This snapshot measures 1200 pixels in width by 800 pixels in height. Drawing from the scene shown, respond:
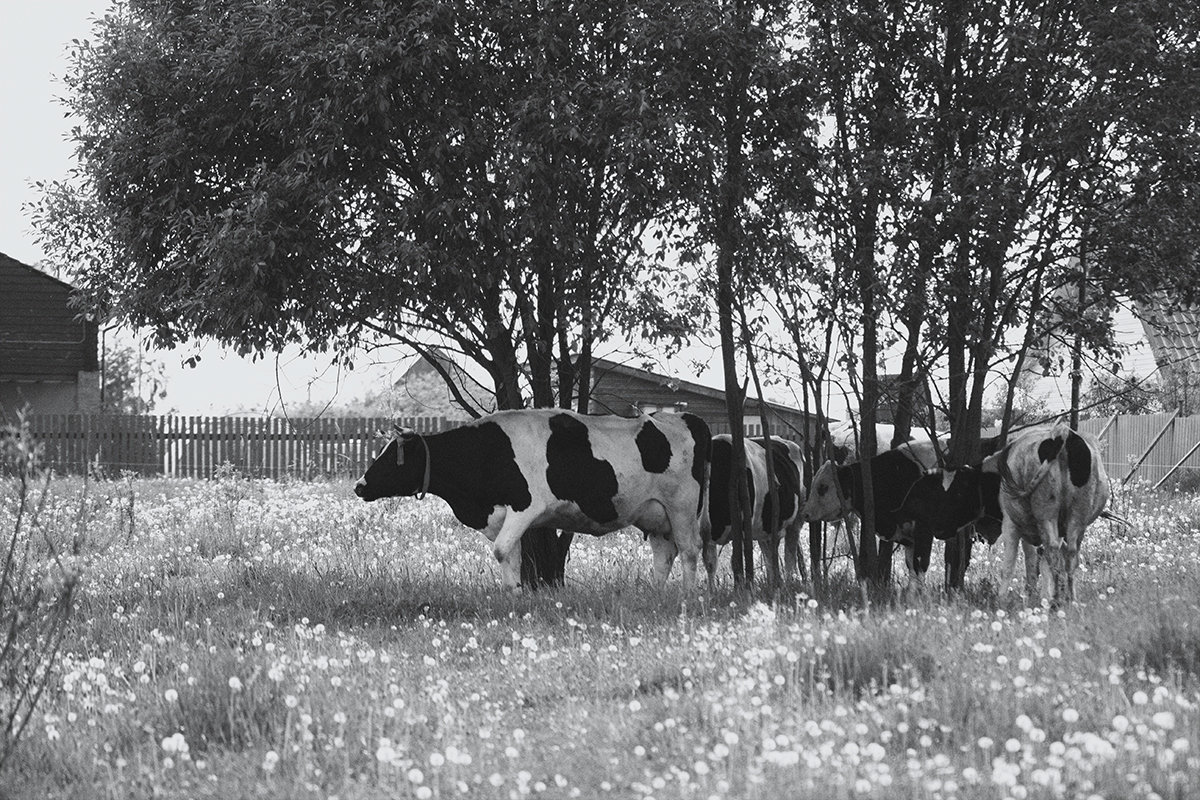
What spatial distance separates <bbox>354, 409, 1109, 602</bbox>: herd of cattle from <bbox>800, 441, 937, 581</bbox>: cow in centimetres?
2

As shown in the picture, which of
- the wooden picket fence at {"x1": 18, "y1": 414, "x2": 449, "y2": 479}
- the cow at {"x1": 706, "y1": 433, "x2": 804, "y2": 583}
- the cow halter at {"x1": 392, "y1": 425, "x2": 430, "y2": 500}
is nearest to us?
the cow halter at {"x1": 392, "y1": 425, "x2": 430, "y2": 500}

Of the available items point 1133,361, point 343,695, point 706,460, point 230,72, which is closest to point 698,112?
point 706,460

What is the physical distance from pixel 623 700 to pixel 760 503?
7142mm

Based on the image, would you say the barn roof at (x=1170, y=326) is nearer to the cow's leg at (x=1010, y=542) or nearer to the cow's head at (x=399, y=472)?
the cow's leg at (x=1010, y=542)

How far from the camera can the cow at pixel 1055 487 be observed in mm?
11453

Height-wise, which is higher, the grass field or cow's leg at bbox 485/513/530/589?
cow's leg at bbox 485/513/530/589

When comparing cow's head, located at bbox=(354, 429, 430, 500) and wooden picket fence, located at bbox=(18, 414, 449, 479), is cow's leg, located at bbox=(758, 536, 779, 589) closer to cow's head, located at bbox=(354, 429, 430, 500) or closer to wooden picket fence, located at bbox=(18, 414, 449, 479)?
cow's head, located at bbox=(354, 429, 430, 500)

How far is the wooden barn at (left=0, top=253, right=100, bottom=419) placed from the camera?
→ 41.5 metres

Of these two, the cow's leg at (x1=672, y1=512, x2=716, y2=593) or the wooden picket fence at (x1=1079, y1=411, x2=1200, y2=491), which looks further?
the wooden picket fence at (x1=1079, y1=411, x2=1200, y2=491)

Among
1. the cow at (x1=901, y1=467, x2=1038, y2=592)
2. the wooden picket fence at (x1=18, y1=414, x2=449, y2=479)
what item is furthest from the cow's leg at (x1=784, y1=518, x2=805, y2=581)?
the wooden picket fence at (x1=18, y1=414, x2=449, y2=479)

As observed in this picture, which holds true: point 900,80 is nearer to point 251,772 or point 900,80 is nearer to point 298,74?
point 298,74

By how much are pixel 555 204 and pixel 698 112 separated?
4.82 feet

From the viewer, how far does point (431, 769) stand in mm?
5129

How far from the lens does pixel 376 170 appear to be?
11641 mm
